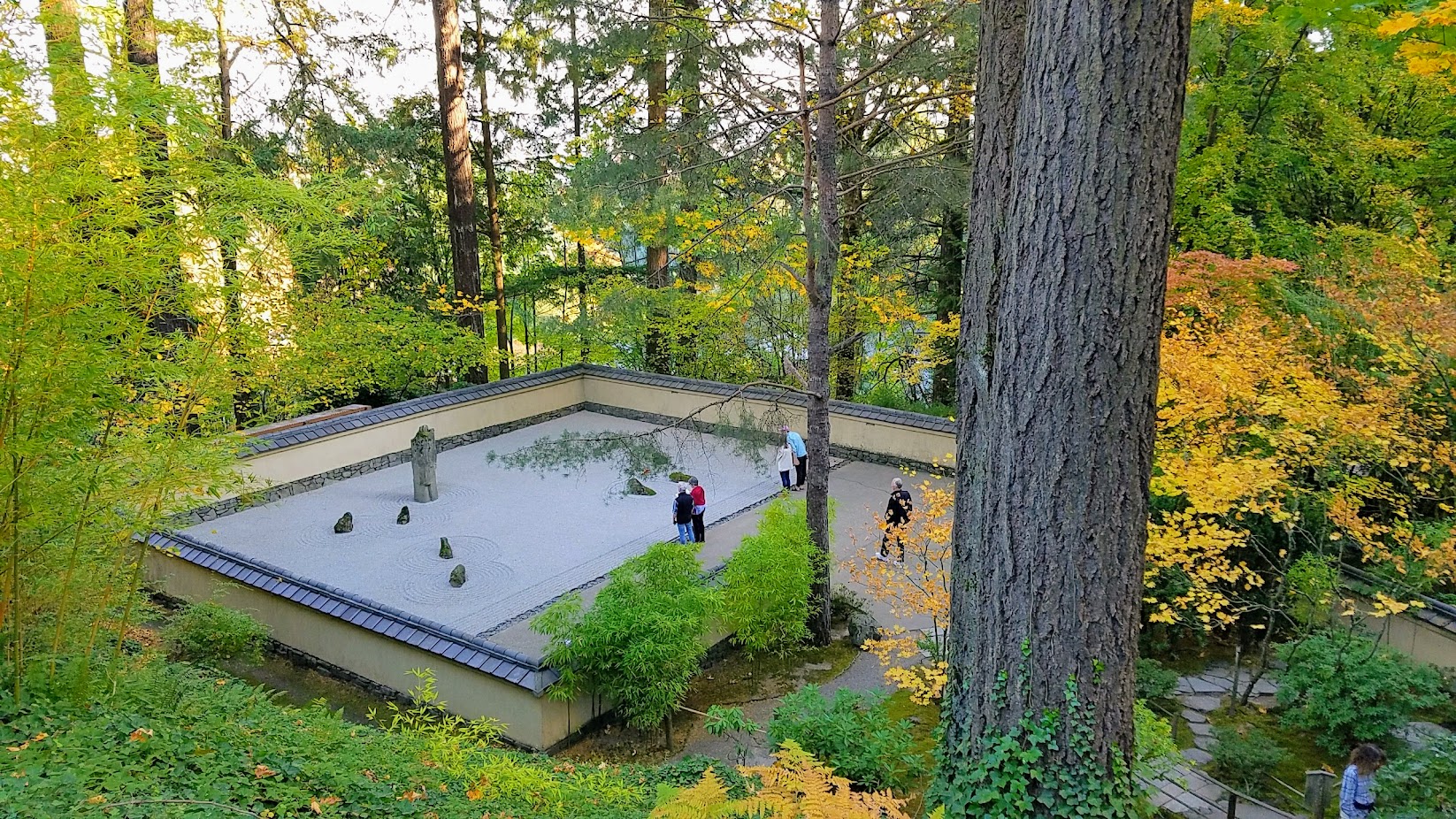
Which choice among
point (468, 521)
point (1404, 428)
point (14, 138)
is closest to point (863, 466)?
point (468, 521)

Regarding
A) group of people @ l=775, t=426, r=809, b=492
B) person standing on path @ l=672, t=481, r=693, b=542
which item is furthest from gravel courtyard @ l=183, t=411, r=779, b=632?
person standing on path @ l=672, t=481, r=693, b=542

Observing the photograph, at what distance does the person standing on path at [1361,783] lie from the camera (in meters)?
5.36

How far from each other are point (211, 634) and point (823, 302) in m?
6.76

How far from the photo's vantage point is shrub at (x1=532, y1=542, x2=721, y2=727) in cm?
738

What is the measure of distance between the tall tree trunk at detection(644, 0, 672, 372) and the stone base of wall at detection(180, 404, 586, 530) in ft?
6.69

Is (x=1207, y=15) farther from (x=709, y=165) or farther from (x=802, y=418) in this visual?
(x=802, y=418)

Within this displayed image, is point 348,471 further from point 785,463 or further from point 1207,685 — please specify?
point 1207,685

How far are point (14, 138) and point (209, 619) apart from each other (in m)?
4.93

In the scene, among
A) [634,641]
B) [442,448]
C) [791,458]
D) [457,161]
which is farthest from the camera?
[457,161]

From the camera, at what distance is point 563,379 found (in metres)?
18.0

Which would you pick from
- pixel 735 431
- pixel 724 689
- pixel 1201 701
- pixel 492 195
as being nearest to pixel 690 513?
pixel 735 431

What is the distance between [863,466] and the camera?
49.1ft

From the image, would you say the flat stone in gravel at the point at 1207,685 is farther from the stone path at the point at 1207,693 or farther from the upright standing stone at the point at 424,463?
the upright standing stone at the point at 424,463

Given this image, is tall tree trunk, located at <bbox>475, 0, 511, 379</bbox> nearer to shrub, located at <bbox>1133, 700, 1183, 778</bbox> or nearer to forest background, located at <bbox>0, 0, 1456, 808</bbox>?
forest background, located at <bbox>0, 0, 1456, 808</bbox>
